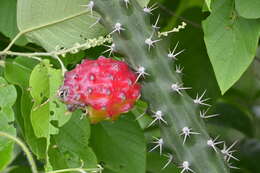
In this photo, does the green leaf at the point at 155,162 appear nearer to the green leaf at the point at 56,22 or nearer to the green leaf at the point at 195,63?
the green leaf at the point at 195,63

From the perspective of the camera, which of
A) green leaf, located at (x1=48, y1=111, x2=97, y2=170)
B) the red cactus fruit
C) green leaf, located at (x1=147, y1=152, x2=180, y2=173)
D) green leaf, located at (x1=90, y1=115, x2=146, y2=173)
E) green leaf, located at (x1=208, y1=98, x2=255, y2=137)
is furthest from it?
green leaf, located at (x1=208, y1=98, x2=255, y2=137)

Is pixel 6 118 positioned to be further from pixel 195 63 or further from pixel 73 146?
pixel 195 63

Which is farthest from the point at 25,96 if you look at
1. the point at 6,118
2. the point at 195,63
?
the point at 195,63

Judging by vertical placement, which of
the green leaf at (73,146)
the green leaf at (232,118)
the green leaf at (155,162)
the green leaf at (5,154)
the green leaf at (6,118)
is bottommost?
the green leaf at (232,118)

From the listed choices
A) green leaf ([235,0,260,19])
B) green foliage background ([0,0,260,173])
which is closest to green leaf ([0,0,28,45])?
green foliage background ([0,0,260,173])

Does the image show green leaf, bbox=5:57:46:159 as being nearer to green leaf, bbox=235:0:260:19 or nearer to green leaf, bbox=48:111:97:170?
green leaf, bbox=48:111:97:170

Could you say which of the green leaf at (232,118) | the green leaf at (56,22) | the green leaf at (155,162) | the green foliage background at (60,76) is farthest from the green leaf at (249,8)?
the green leaf at (232,118)

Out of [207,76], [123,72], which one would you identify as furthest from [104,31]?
[207,76]

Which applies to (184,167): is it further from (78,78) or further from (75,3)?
(75,3)
